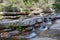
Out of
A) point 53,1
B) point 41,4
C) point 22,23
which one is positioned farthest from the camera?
point 53,1

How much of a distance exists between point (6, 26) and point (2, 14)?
338cm

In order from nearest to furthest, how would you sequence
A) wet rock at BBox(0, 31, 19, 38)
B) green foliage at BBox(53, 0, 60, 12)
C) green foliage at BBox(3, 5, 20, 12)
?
wet rock at BBox(0, 31, 19, 38), green foliage at BBox(3, 5, 20, 12), green foliage at BBox(53, 0, 60, 12)

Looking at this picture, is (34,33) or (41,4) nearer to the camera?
(34,33)

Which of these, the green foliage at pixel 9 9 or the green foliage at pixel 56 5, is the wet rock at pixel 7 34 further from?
the green foliage at pixel 56 5

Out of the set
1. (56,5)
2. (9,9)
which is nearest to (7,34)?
(9,9)

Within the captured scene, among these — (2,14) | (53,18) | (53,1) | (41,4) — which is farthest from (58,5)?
(2,14)

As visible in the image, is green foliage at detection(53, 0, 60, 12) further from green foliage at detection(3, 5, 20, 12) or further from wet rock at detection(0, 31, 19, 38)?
wet rock at detection(0, 31, 19, 38)

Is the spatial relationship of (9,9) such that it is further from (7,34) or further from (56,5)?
(56,5)

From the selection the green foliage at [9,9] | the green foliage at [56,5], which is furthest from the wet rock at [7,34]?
the green foliage at [56,5]

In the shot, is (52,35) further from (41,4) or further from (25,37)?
(41,4)

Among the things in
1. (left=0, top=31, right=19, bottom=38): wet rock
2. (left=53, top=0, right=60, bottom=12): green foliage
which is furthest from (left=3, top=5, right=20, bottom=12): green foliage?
(left=53, top=0, right=60, bottom=12): green foliage

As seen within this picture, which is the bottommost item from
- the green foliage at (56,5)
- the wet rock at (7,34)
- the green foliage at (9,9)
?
the green foliage at (56,5)

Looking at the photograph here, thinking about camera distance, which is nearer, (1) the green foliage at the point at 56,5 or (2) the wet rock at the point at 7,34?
(2) the wet rock at the point at 7,34

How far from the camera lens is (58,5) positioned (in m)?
20.6
